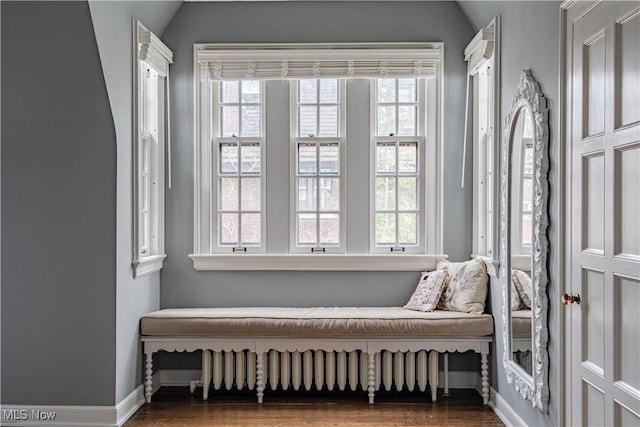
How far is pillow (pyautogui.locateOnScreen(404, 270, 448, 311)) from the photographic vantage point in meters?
4.12

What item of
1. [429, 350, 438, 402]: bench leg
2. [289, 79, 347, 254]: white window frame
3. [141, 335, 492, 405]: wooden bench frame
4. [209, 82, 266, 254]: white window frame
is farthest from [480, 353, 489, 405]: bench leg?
[209, 82, 266, 254]: white window frame

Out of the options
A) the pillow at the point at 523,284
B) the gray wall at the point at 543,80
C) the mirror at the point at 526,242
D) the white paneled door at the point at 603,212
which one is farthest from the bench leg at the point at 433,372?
the white paneled door at the point at 603,212

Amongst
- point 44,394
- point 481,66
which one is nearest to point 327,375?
→ point 44,394

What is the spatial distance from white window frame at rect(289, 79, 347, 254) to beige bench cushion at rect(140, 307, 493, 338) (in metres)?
0.65

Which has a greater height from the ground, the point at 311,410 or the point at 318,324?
the point at 318,324

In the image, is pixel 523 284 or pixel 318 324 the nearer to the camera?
pixel 523 284

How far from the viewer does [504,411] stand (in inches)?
143

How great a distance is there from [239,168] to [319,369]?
165 centimetres

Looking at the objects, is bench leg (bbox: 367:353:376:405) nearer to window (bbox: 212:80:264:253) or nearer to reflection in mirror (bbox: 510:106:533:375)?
reflection in mirror (bbox: 510:106:533:375)

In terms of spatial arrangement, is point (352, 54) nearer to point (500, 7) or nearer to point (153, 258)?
point (500, 7)

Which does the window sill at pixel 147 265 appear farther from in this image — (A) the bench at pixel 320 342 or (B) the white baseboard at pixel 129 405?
(B) the white baseboard at pixel 129 405

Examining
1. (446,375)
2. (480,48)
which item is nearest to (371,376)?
(446,375)

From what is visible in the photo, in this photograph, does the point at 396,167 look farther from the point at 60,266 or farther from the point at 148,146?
the point at 60,266

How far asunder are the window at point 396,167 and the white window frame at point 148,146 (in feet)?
5.41
